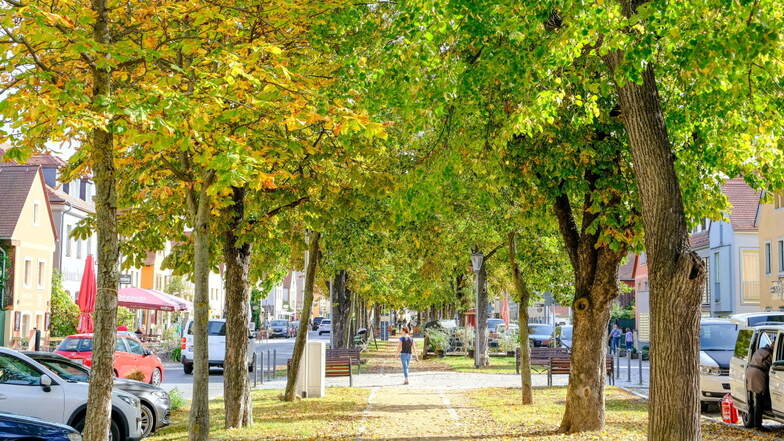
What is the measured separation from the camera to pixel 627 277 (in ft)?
257

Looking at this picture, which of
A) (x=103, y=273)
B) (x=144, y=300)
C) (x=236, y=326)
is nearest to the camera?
(x=103, y=273)

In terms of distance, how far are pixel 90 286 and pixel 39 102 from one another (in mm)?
20399

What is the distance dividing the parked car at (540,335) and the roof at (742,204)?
1115 centimetres

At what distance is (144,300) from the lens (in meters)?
40.6

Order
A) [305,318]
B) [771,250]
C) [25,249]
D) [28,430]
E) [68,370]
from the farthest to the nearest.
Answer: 1. [25,249]
2. [771,250]
3. [305,318]
4. [68,370]
5. [28,430]

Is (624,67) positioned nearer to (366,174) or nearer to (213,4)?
(213,4)

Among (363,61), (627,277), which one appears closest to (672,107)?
(363,61)

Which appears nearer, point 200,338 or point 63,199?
point 200,338

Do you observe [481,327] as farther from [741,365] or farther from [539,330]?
[741,365]

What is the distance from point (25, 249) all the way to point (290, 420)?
36793 millimetres

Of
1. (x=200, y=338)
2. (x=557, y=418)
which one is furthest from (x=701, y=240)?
(x=200, y=338)

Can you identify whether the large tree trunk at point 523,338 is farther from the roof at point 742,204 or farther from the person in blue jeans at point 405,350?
the roof at point 742,204

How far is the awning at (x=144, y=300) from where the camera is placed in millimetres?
39656

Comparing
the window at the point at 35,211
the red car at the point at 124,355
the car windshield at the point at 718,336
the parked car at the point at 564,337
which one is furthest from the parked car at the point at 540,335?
the window at the point at 35,211
